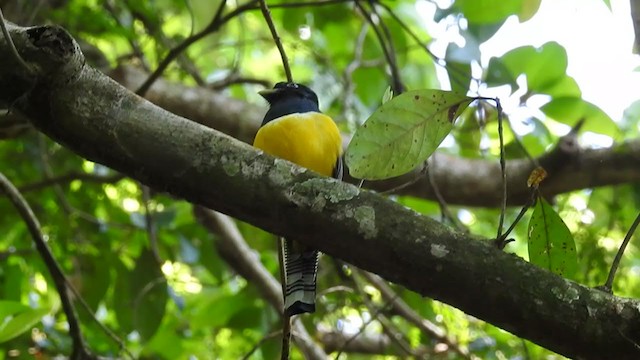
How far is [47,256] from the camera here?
7.20ft

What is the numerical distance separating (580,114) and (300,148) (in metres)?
1.06

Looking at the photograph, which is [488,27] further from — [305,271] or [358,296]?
[305,271]

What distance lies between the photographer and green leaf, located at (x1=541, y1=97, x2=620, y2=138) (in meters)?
2.54

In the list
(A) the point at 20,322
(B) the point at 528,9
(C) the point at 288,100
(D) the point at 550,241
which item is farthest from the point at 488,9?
(A) the point at 20,322

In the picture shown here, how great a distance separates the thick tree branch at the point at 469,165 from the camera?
2695mm

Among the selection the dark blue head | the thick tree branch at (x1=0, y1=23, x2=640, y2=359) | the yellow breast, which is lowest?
the thick tree branch at (x1=0, y1=23, x2=640, y2=359)

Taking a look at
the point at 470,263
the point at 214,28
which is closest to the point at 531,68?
the point at 214,28

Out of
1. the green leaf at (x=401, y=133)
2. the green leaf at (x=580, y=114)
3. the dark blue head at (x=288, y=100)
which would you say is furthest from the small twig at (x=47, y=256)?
the green leaf at (x=580, y=114)

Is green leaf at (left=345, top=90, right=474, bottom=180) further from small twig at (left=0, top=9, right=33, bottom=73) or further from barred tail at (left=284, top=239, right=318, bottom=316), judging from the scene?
small twig at (left=0, top=9, right=33, bottom=73)

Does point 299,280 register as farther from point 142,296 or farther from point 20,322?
point 142,296

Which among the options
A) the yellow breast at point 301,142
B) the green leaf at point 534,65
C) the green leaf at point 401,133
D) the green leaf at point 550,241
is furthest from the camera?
the green leaf at point 534,65

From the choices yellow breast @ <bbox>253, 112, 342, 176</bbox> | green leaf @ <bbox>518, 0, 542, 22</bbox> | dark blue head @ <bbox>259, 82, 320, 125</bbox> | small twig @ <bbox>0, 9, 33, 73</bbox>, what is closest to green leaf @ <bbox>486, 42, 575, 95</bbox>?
green leaf @ <bbox>518, 0, 542, 22</bbox>

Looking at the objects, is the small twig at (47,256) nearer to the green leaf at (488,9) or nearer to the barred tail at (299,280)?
the barred tail at (299,280)

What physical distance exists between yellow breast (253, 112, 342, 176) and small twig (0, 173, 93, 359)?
65cm
